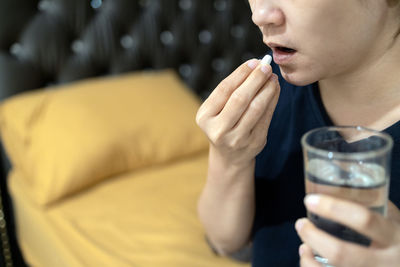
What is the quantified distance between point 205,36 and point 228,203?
1490 mm

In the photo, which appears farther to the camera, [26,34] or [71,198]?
[26,34]

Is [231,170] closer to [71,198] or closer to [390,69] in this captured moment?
[390,69]

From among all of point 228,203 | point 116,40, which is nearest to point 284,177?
point 228,203

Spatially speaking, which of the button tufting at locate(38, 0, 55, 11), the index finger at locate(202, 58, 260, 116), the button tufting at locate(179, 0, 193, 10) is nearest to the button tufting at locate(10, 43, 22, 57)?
the button tufting at locate(38, 0, 55, 11)

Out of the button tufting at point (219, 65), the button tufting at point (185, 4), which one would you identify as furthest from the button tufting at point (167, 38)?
the button tufting at point (219, 65)

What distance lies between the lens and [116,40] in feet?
6.40

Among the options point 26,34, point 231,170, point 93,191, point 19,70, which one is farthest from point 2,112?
point 231,170

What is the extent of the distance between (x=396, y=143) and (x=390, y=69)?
133mm

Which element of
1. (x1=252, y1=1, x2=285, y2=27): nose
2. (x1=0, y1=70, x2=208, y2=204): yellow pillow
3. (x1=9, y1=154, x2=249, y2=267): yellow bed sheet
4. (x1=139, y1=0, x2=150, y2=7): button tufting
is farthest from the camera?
(x1=139, y1=0, x2=150, y2=7): button tufting

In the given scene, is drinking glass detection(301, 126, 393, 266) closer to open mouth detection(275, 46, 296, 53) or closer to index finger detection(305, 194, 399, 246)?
index finger detection(305, 194, 399, 246)

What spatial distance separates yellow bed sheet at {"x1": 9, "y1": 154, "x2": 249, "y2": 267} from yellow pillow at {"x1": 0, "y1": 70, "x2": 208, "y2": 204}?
0.06 meters

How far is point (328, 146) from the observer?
1.74ft

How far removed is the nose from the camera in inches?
25.1

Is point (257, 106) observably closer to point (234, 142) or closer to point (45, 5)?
point (234, 142)
